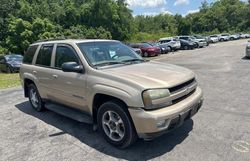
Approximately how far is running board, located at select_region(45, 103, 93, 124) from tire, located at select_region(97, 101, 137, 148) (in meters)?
0.36

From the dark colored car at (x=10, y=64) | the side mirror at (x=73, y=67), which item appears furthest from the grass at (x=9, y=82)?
the side mirror at (x=73, y=67)

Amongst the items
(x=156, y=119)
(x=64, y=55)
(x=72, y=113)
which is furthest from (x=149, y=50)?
(x=156, y=119)

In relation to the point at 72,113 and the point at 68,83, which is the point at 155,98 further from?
the point at 72,113

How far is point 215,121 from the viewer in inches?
208

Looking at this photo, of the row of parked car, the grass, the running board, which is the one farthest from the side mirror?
the row of parked car

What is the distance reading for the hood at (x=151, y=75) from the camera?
12.8ft

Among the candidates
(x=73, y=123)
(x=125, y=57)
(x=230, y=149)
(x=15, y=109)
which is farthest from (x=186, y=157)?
(x=15, y=109)

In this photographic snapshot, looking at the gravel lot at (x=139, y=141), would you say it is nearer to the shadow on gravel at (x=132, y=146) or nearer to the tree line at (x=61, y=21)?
the shadow on gravel at (x=132, y=146)

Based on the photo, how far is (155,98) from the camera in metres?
3.76

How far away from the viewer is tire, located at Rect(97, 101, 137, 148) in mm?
4034

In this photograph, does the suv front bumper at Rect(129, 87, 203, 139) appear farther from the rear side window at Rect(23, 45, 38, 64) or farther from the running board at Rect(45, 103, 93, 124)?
the rear side window at Rect(23, 45, 38, 64)

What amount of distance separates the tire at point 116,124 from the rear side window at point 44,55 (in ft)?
6.89

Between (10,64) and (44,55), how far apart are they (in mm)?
14609

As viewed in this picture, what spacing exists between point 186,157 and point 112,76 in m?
1.70
